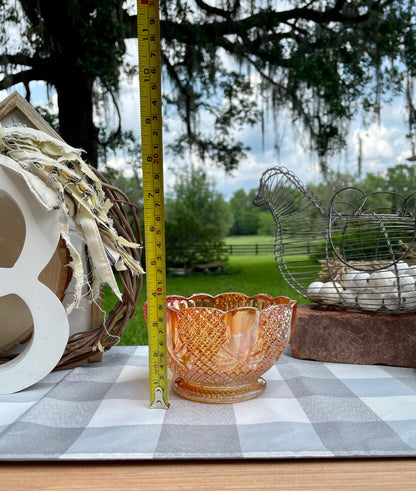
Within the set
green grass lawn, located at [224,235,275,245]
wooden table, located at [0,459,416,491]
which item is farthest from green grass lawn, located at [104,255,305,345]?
wooden table, located at [0,459,416,491]

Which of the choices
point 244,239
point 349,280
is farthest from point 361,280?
point 244,239

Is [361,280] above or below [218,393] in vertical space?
above

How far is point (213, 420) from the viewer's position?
26.9 inches

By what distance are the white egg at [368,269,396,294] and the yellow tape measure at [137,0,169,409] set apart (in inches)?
21.9

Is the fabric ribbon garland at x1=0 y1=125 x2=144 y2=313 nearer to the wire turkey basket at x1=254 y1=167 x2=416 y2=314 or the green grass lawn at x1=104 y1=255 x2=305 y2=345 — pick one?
the wire turkey basket at x1=254 y1=167 x2=416 y2=314

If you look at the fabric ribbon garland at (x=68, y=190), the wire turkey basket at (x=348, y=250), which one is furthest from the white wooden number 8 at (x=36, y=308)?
the wire turkey basket at (x=348, y=250)

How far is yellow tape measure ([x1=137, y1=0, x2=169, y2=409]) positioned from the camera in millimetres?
659

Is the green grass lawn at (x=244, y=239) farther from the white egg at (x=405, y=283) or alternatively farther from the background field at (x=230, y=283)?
the white egg at (x=405, y=283)

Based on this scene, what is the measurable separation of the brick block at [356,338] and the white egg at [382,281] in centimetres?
6

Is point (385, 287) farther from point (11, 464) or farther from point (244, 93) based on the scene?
point (244, 93)

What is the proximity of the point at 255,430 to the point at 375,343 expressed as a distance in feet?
1.60

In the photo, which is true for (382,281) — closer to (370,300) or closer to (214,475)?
(370,300)

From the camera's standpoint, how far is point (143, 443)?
0.60 metres

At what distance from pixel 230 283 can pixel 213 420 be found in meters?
2.27
